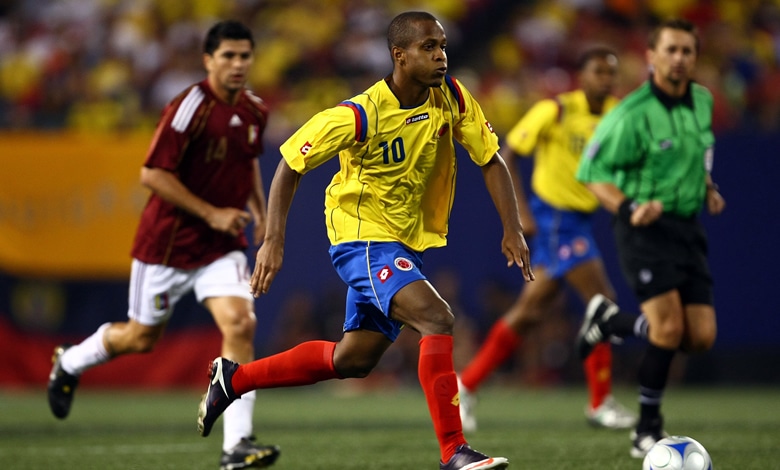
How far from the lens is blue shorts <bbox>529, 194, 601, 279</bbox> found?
927cm

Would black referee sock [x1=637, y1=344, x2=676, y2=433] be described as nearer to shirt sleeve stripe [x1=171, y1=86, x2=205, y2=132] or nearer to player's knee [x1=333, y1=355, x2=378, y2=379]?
player's knee [x1=333, y1=355, x2=378, y2=379]

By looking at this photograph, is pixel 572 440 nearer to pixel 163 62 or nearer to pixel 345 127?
pixel 345 127

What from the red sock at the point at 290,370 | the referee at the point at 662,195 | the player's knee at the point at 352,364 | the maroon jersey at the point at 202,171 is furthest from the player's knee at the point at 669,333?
the maroon jersey at the point at 202,171

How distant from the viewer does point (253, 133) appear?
7.38m

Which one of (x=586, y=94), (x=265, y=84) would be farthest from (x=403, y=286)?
(x=265, y=84)

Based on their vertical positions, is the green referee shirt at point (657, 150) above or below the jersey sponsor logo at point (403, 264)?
above

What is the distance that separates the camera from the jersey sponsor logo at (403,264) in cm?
554

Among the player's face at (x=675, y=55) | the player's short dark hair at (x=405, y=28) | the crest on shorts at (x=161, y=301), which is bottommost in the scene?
the crest on shorts at (x=161, y=301)

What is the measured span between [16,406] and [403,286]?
699cm

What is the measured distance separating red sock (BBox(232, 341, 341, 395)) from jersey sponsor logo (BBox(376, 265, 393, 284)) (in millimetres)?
576

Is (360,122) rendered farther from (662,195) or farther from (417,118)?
(662,195)

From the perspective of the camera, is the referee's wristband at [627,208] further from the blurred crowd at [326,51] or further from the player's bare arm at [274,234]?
the blurred crowd at [326,51]

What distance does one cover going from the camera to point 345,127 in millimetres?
5457

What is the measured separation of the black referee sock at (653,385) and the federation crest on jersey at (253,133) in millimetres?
2726
